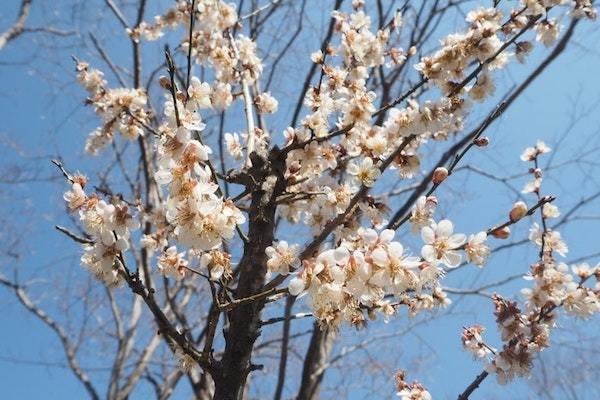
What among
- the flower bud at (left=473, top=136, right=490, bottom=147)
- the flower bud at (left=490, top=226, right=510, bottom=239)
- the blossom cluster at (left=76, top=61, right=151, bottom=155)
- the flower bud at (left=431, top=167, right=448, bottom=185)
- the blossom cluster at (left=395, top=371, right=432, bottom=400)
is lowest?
the blossom cluster at (left=395, top=371, right=432, bottom=400)

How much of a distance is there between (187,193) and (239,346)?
0.72m

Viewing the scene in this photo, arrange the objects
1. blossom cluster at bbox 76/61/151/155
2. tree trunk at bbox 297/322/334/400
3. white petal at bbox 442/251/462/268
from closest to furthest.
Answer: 1. white petal at bbox 442/251/462/268
2. blossom cluster at bbox 76/61/151/155
3. tree trunk at bbox 297/322/334/400

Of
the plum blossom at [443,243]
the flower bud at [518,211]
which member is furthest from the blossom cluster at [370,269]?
the flower bud at [518,211]

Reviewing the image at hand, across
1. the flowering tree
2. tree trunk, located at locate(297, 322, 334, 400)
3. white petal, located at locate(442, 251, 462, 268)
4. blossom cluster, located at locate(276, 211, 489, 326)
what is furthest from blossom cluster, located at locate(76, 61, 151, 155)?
tree trunk, located at locate(297, 322, 334, 400)

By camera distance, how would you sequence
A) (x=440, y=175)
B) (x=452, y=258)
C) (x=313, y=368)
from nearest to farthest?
1. (x=452, y=258)
2. (x=440, y=175)
3. (x=313, y=368)

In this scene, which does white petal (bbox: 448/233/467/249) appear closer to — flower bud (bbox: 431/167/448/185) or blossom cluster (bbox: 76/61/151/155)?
flower bud (bbox: 431/167/448/185)

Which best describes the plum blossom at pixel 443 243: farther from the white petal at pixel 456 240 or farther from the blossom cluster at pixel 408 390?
the blossom cluster at pixel 408 390

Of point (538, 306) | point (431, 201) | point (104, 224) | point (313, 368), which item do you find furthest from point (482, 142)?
point (313, 368)

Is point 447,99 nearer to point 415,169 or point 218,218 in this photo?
point 415,169

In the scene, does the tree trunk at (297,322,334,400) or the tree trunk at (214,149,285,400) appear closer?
the tree trunk at (214,149,285,400)

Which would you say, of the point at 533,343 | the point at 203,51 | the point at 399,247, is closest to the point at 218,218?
the point at 399,247

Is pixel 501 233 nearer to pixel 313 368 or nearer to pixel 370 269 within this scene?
pixel 370 269

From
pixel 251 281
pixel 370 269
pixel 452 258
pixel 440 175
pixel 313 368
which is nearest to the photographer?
pixel 370 269

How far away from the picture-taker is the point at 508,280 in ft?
15.2
